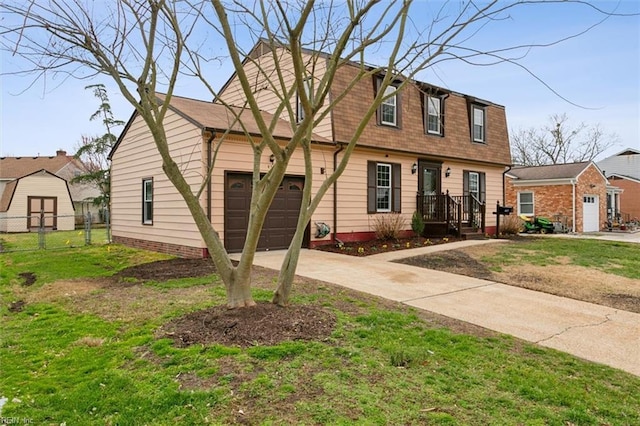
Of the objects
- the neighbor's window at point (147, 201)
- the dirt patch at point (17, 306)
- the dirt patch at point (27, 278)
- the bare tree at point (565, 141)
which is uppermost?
the bare tree at point (565, 141)

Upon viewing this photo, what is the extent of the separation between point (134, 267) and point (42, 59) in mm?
5280

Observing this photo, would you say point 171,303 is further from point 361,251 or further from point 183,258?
point 361,251

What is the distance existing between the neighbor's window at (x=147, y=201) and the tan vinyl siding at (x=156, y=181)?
0.56 ft

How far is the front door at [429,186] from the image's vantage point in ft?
47.5

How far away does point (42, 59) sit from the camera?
4.91 meters

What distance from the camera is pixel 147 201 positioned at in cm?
1288

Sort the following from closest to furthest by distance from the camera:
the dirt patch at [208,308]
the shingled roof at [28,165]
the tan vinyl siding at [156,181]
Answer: the dirt patch at [208,308]
the tan vinyl siding at [156,181]
the shingled roof at [28,165]

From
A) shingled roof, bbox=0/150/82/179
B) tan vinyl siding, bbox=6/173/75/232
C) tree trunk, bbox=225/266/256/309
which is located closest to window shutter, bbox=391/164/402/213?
tree trunk, bbox=225/266/256/309

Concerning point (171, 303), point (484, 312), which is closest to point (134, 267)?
point (171, 303)

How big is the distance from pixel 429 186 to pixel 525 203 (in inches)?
453

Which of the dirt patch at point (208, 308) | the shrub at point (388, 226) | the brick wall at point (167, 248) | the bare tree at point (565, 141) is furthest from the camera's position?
the bare tree at point (565, 141)

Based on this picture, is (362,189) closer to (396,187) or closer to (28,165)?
(396,187)

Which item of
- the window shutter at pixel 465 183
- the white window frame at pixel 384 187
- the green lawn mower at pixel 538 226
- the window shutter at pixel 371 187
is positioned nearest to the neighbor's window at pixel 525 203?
the green lawn mower at pixel 538 226

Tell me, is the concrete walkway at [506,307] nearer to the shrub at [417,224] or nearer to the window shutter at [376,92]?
the shrub at [417,224]
